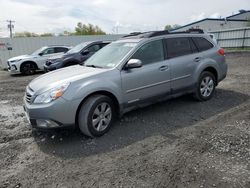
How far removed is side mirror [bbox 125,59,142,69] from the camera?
14.5 ft

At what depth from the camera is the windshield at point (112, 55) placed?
4695mm

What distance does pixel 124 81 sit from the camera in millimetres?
4449

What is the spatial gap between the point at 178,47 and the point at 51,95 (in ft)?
9.92

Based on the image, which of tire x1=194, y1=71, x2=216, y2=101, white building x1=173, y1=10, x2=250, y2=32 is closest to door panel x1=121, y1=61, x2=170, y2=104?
tire x1=194, y1=71, x2=216, y2=101

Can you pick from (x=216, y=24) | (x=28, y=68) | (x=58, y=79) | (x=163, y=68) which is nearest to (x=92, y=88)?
(x=58, y=79)

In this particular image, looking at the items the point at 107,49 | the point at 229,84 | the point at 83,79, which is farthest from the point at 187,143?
the point at 229,84

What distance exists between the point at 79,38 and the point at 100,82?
18.3m

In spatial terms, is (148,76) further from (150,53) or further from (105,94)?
(105,94)

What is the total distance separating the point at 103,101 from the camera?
421cm

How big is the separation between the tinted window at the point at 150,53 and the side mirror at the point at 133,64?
8.4 inches

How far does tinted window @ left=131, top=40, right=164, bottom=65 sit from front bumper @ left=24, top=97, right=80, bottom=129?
1.60 metres

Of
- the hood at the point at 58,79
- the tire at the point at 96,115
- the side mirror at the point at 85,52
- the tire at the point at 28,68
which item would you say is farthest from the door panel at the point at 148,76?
the tire at the point at 28,68

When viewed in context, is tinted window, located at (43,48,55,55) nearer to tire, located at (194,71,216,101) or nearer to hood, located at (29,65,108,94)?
hood, located at (29,65,108,94)

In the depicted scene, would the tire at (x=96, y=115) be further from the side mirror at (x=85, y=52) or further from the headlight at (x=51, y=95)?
the side mirror at (x=85, y=52)
